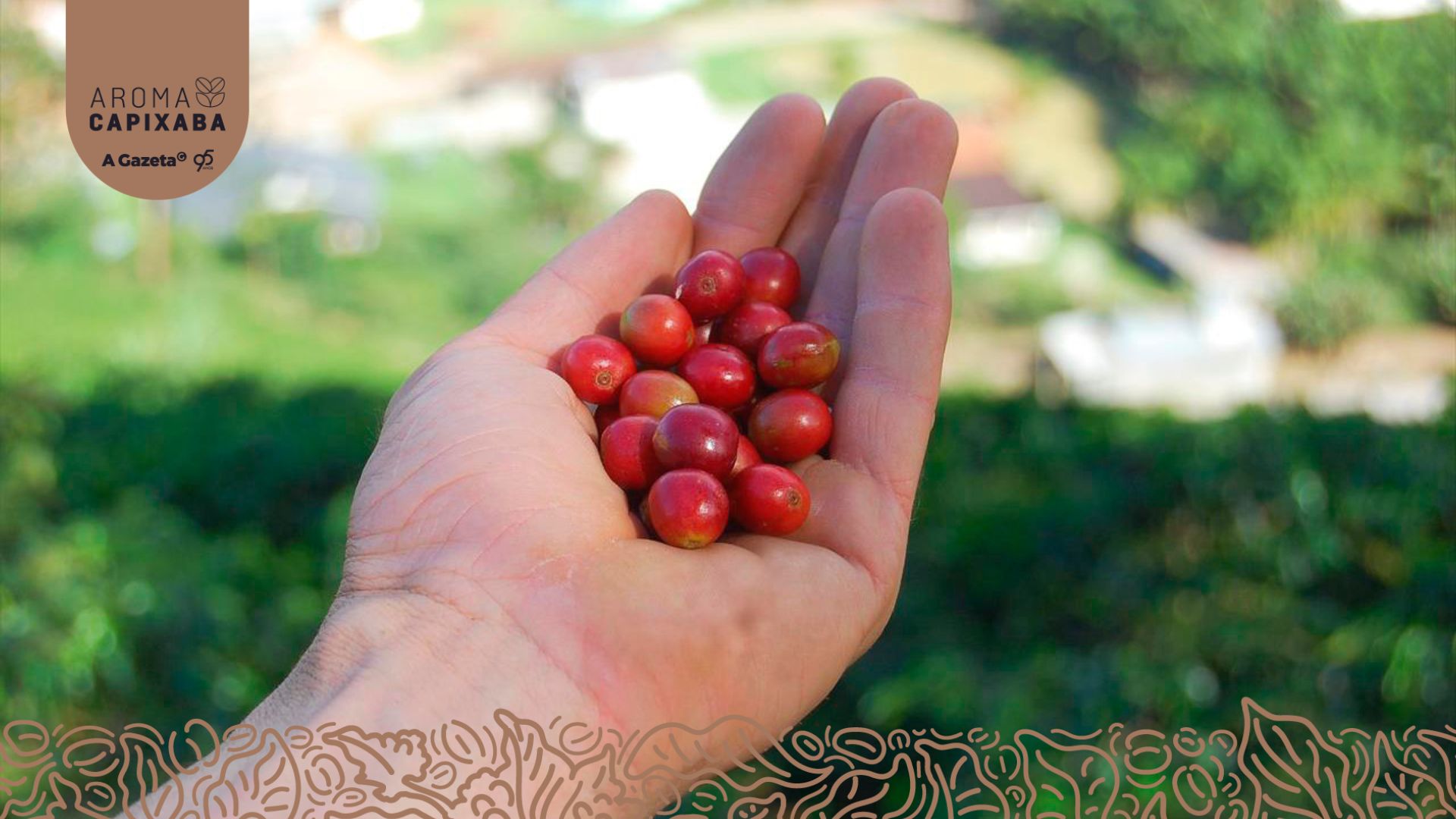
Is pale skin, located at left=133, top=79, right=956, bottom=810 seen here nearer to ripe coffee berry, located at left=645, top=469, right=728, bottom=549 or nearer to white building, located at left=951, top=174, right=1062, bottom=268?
ripe coffee berry, located at left=645, top=469, right=728, bottom=549

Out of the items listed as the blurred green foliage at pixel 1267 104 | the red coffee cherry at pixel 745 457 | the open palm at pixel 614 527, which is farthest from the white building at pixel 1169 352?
the red coffee cherry at pixel 745 457

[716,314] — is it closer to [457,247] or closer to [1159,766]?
[1159,766]

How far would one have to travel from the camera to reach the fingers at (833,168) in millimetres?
3311

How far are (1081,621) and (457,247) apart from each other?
24254 millimetres

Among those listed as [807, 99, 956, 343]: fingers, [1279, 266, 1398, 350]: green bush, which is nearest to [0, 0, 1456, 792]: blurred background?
[1279, 266, 1398, 350]: green bush

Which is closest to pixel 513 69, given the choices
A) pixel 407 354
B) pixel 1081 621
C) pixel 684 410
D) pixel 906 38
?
pixel 906 38

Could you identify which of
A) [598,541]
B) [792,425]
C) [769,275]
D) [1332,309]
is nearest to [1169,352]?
[1332,309]

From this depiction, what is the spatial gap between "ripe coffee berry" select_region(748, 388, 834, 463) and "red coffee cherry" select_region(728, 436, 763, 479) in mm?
28

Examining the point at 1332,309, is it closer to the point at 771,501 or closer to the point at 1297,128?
the point at 1297,128

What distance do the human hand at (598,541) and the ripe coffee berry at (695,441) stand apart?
15 cm

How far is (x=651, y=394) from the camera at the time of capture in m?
2.83

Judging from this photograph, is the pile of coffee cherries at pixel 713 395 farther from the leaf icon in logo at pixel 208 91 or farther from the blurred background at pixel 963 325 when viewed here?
the leaf icon in logo at pixel 208 91

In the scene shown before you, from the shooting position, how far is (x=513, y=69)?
3231cm

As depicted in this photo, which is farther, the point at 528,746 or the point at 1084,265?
the point at 1084,265
